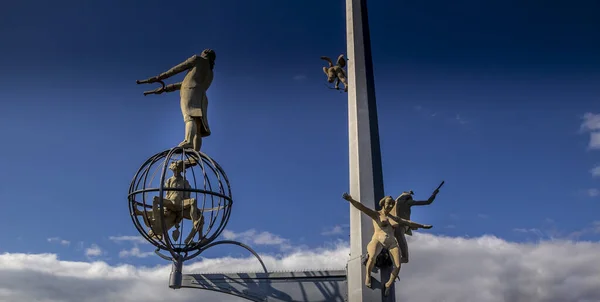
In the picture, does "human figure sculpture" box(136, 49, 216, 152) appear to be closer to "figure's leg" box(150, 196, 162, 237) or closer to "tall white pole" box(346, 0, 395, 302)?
"figure's leg" box(150, 196, 162, 237)

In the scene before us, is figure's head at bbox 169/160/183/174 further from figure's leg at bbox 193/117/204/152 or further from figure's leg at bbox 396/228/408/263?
figure's leg at bbox 396/228/408/263

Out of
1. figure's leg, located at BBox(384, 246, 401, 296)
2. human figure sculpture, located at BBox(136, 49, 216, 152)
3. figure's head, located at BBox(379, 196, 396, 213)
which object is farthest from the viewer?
human figure sculpture, located at BBox(136, 49, 216, 152)

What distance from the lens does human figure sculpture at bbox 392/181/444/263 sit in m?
11.7

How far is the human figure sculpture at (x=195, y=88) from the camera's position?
14.8m

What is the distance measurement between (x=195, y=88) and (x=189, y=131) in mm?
1350

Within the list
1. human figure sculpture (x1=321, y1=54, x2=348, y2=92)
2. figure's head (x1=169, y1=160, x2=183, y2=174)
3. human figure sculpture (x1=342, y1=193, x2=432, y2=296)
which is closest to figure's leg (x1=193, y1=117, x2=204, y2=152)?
figure's head (x1=169, y1=160, x2=183, y2=174)

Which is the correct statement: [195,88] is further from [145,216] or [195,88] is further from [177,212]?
[145,216]

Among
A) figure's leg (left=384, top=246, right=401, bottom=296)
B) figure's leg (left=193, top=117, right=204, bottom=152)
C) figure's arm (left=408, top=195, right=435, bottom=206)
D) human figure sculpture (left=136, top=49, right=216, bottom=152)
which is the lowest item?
figure's leg (left=384, top=246, right=401, bottom=296)

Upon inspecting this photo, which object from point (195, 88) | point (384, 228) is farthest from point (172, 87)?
point (384, 228)

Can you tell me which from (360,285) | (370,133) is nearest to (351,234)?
(360,285)

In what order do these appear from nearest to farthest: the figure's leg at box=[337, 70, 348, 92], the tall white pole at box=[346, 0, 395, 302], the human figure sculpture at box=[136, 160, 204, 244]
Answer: the tall white pole at box=[346, 0, 395, 302] < the human figure sculpture at box=[136, 160, 204, 244] < the figure's leg at box=[337, 70, 348, 92]

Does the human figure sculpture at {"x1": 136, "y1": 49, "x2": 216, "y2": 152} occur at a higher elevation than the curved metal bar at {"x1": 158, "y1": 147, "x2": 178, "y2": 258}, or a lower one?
higher

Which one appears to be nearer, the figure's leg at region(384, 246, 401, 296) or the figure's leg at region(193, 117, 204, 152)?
the figure's leg at region(384, 246, 401, 296)

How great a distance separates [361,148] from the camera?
1313cm
